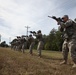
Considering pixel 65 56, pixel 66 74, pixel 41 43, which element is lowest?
pixel 66 74

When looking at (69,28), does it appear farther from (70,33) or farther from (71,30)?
(70,33)

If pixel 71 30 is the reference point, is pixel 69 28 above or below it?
above

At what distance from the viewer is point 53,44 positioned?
279 ft

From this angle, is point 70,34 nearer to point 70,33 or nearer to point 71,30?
point 70,33

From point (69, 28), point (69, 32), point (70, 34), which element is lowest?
point (70, 34)

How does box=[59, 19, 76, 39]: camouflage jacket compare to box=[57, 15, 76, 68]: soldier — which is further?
box=[59, 19, 76, 39]: camouflage jacket

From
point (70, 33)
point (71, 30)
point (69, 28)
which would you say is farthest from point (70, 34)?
point (69, 28)

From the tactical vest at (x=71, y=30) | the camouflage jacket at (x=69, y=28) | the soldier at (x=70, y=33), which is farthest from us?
the tactical vest at (x=71, y=30)

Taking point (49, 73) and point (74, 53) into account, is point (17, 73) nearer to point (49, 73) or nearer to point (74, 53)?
point (49, 73)

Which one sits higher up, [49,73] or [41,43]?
[41,43]

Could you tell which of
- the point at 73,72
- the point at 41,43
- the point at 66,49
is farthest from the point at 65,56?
the point at 41,43

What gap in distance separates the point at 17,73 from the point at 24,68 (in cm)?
94

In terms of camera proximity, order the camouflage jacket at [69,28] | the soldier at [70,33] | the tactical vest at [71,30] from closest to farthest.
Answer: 1. the soldier at [70,33]
2. the camouflage jacket at [69,28]
3. the tactical vest at [71,30]

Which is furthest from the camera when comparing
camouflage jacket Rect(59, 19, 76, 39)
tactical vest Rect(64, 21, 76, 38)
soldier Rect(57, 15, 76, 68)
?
tactical vest Rect(64, 21, 76, 38)
